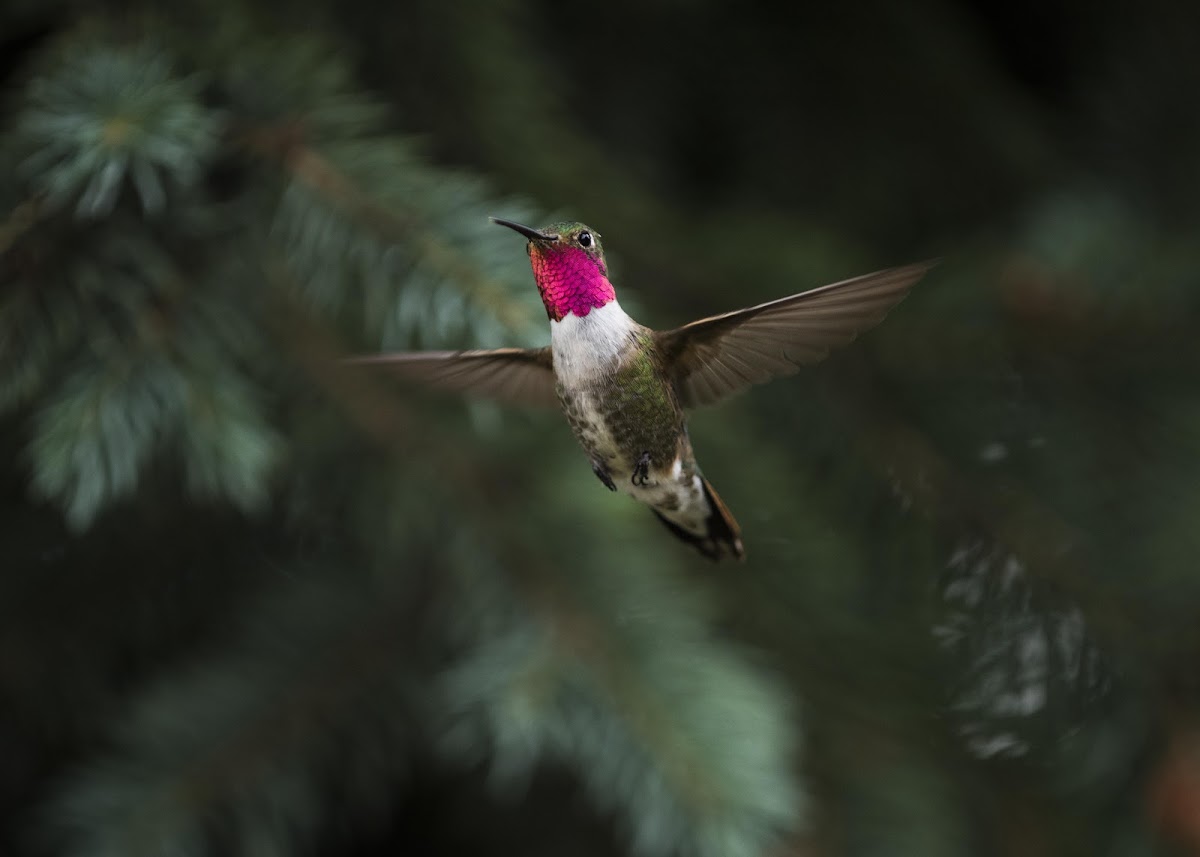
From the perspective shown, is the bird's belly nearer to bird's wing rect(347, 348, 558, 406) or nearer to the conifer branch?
bird's wing rect(347, 348, 558, 406)

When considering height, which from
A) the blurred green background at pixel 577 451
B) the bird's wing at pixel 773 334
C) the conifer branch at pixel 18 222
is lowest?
the blurred green background at pixel 577 451

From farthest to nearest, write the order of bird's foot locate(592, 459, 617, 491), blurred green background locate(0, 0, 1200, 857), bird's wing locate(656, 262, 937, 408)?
blurred green background locate(0, 0, 1200, 857)
bird's foot locate(592, 459, 617, 491)
bird's wing locate(656, 262, 937, 408)

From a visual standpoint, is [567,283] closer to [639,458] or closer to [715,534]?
[639,458]

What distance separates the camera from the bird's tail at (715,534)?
70cm

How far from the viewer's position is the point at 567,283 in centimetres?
60

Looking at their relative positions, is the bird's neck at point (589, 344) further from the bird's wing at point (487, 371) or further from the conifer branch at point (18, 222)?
the conifer branch at point (18, 222)

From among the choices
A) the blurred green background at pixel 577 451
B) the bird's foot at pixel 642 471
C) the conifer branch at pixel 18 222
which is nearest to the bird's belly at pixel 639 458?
the bird's foot at pixel 642 471

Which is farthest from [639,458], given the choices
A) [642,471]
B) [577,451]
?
[577,451]

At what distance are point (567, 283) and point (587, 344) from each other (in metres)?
0.04

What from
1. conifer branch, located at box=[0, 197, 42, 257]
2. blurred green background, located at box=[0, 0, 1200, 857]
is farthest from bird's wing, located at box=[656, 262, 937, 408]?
conifer branch, located at box=[0, 197, 42, 257]

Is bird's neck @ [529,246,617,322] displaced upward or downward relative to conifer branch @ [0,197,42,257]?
downward

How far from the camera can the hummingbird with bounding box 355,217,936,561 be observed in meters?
0.56

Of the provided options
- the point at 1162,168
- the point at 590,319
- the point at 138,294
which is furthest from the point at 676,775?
the point at 1162,168

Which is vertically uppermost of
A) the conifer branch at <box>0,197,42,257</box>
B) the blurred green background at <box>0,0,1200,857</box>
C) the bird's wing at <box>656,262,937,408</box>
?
the conifer branch at <box>0,197,42,257</box>
